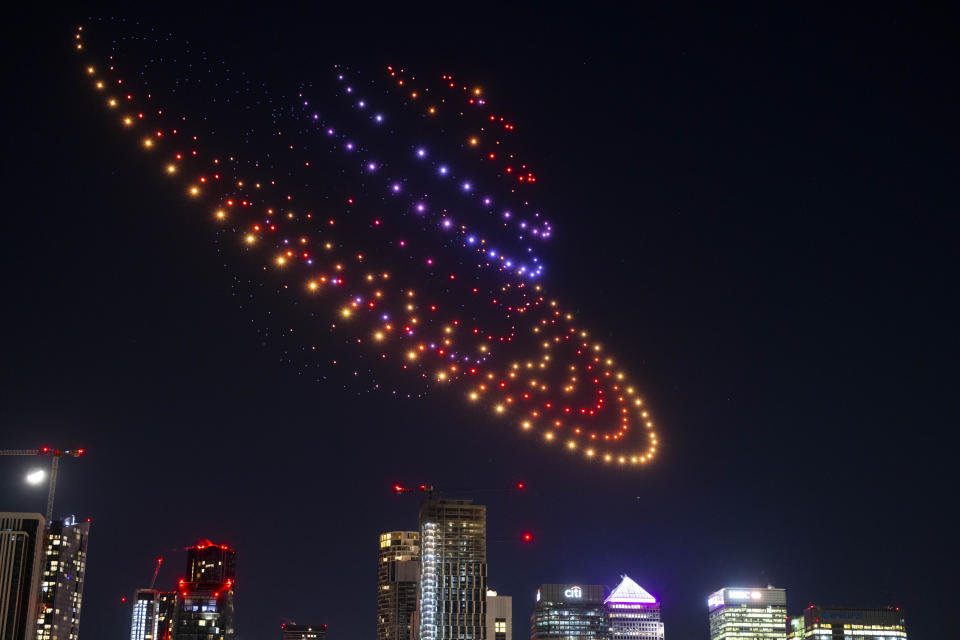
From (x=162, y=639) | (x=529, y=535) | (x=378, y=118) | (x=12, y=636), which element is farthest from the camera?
(x=162, y=639)

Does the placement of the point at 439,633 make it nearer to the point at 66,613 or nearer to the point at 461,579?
the point at 461,579

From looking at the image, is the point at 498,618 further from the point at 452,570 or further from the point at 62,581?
the point at 62,581

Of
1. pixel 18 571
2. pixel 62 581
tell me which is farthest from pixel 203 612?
pixel 18 571

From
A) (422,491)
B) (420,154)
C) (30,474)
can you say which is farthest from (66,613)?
(420,154)

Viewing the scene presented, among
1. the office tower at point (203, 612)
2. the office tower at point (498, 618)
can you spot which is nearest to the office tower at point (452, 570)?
the office tower at point (498, 618)

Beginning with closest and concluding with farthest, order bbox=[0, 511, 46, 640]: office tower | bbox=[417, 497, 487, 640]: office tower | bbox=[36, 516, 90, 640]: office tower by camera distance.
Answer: bbox=[0, 511, 46, 640]: office tower, bbox=[417, 497, 487, 640]: office tower, bbox=[36, 516, 90, 640]: office tower

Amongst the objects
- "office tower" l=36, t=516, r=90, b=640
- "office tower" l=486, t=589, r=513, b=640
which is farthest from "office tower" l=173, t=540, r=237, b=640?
"office tower" l=486, t=589, r=513, b=640

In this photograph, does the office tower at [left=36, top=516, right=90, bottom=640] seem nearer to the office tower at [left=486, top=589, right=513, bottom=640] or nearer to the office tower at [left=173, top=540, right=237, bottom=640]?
the office tower at [left=173, top=540, right=237, bottom=640]
